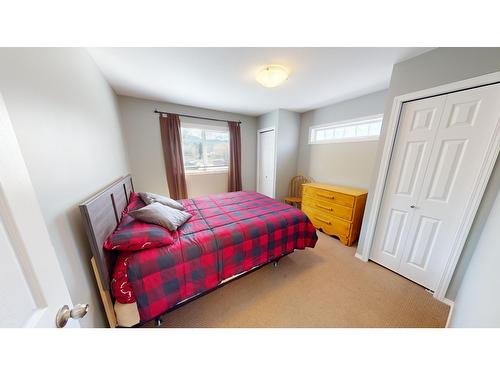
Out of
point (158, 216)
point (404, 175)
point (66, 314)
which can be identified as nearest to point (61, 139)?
point (158, 216)

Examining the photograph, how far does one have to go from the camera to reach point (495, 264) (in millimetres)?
855

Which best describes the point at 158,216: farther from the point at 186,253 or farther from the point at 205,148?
the point at 205,148

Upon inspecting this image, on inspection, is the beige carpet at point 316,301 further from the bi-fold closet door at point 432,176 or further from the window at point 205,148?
the window at point 205,148

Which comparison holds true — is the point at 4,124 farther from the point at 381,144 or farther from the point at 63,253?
the point at 381,144

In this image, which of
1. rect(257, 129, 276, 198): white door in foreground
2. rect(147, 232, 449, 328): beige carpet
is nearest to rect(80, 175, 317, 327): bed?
rect(147, 232, 449, 328): beige carpet

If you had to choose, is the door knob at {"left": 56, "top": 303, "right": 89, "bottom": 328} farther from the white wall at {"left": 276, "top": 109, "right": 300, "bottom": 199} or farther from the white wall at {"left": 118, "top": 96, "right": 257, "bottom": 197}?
the white wall at {"left": 276, "top": 109, "right": 300, "bottom": 199}

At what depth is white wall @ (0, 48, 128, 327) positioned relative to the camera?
710 mm

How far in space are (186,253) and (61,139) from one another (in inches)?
43.2

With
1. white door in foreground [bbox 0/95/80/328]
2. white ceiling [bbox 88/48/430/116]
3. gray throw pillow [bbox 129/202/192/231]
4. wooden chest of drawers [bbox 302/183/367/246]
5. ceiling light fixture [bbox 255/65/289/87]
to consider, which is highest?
white ceiling [bbox 88/48/430/116]

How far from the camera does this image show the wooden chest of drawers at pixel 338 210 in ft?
7.50

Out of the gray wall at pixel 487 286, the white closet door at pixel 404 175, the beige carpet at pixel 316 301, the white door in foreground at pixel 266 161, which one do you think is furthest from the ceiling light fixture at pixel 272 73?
the beige carpet at pixel 316 301

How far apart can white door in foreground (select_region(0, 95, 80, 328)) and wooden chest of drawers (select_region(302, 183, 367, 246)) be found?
2.74m

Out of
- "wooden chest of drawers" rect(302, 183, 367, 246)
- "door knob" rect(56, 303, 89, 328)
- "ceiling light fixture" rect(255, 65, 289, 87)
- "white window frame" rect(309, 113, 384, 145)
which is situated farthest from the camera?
"white window frame" rect(309, 113, 384, 145)

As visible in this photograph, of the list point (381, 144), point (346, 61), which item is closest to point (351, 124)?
point (381, 144)
